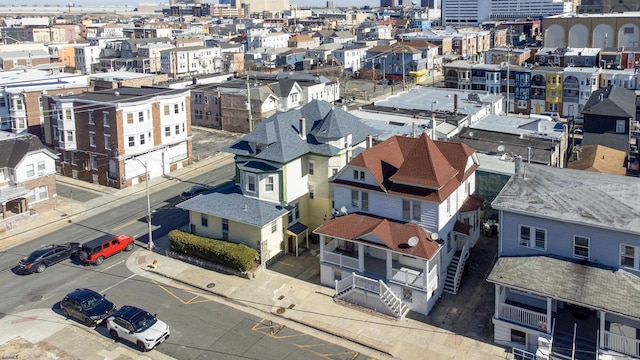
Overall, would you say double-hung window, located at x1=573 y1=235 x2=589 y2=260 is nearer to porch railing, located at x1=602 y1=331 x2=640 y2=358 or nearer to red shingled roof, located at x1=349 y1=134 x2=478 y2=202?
porch railing, located at x1=602 y1=331 x2=640 y2=358

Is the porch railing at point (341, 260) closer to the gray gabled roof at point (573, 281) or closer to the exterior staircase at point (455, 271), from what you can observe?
the exterior staircase at point (455, 271)

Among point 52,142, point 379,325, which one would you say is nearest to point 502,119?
point 379,325

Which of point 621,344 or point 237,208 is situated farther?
point 237,208

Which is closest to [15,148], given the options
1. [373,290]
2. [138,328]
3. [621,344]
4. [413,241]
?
[138,328]

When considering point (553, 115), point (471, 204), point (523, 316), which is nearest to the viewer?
point (523, 316)

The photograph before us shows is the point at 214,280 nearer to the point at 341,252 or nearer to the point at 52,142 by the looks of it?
the point at 341,252

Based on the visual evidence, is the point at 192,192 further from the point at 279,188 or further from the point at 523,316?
the point at 523,316
